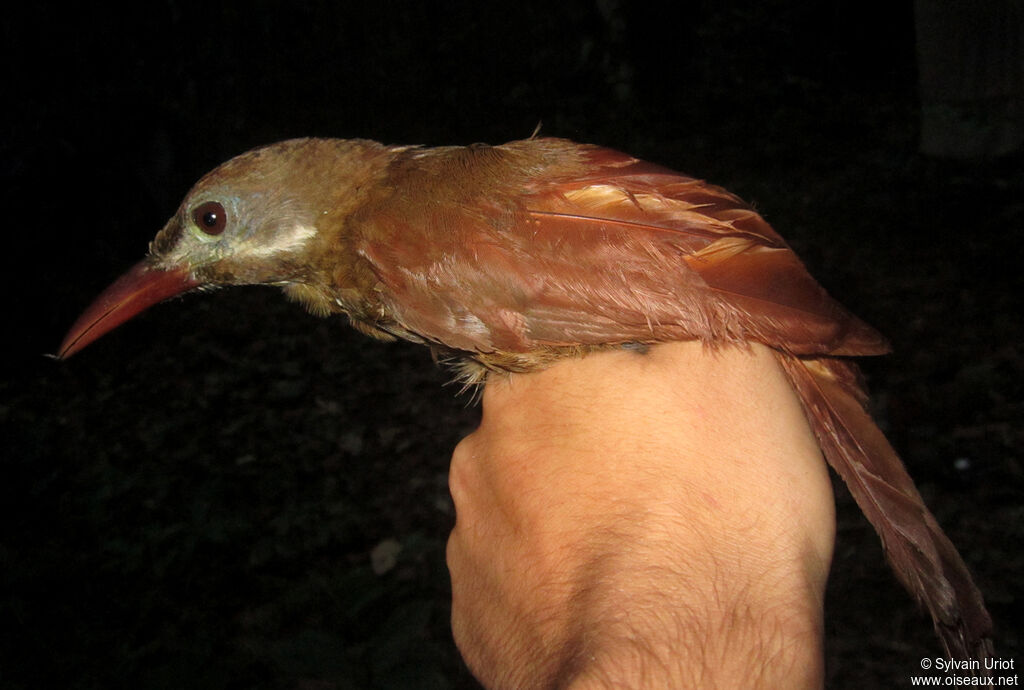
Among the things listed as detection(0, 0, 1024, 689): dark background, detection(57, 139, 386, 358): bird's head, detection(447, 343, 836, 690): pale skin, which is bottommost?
detection(0, 0, 1024, 689): dark background

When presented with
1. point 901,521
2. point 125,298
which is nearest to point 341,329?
point 125,298

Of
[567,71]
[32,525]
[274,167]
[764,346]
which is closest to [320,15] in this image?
[567,71]

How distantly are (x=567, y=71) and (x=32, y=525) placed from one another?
6.50 metres

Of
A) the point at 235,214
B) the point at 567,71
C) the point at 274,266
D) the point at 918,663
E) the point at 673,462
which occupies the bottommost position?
the point at 918,663

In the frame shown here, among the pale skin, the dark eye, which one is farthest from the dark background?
the dark eye

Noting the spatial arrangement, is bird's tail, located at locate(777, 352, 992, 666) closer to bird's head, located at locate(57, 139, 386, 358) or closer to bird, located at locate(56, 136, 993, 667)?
bird, located at locate(56, 136, 993, 667)

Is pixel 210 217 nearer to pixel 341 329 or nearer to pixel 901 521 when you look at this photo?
pixel 901 521

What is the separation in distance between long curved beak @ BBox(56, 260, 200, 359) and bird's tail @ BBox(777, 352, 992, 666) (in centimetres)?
158

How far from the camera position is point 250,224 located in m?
1.92

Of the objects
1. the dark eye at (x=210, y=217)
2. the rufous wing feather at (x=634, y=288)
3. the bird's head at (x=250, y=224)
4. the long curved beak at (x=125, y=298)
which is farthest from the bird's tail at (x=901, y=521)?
the long curved beak at (x=125, y=298)

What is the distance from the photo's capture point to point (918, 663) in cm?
274

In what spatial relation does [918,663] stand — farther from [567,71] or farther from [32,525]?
[567,71]

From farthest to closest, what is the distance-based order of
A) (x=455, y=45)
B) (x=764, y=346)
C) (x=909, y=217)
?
1. (x=455, y=45)
2. (x=909, y=217)
3. (x=764, y=346)

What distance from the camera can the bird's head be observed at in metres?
1.89
